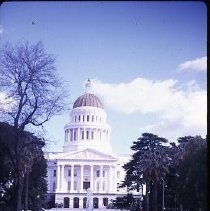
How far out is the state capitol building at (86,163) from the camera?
91.1 meters

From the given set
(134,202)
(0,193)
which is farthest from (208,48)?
A: (134,202)

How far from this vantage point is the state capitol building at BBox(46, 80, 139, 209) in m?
91.1

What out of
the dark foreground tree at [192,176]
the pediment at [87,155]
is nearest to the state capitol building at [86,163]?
the pediment at [87,155]

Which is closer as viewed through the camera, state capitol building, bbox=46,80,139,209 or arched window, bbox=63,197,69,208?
arched window, bbox=63,197,69,208

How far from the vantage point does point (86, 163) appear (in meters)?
92.5

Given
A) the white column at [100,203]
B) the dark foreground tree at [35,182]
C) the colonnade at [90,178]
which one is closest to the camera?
the dark foreground tree at [35,182]

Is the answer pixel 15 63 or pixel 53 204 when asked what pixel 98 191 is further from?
pixel 15 63

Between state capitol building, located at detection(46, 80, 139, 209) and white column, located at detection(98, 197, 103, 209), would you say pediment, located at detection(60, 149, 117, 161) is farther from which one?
white column, located at detection(98, 197, 103, 209)

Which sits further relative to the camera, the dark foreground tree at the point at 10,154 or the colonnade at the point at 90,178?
the colonnade at the point at 90,178

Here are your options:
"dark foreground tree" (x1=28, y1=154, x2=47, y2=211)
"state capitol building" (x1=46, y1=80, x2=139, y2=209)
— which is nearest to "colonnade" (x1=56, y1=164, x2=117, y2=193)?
"state capitol building" (x1=46, y1=80, x2=139, y2=209)

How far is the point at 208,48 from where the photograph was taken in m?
8.69

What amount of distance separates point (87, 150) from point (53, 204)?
1236 centimetres

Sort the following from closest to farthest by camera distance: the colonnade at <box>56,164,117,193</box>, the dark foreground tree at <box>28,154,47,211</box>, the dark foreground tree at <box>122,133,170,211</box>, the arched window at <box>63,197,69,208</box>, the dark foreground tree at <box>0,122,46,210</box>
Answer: the dark foreground tree at <box>0,122,46,210</box> < the dark foreground tree at <box>28,154,47,211</box> < the dark foreground tree at <box>122,133,170,211</box> < the arched window at <box>63,197,69,208</box> < the colonnade at <box>56,164,117,193</box>

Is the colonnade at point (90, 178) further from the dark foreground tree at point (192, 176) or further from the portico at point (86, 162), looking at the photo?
the dark foreground tree at point (192, 176)
